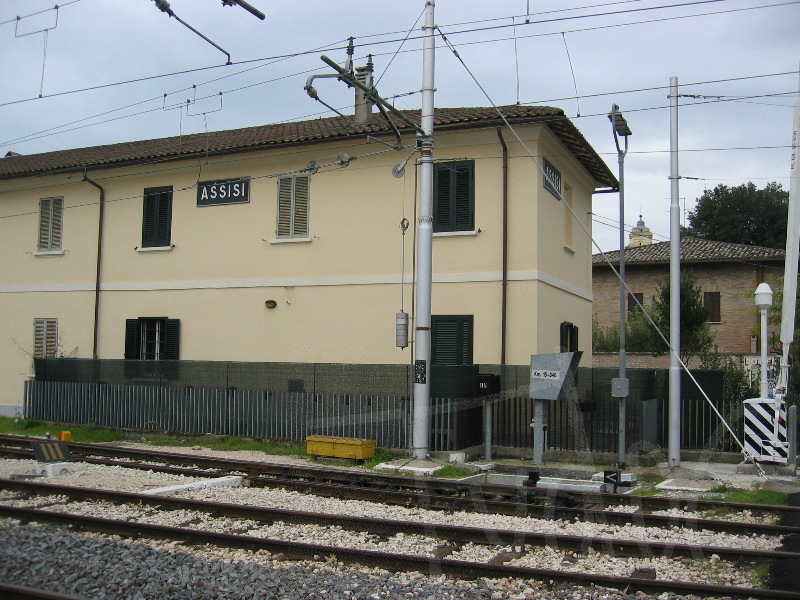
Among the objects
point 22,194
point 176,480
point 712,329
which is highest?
point 22,194

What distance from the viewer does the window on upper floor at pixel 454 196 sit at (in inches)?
707

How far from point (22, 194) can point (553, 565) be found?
21.6 m

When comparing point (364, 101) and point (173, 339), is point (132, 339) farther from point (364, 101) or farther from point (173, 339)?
point (364, 101)

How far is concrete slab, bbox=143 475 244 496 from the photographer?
38.5 feet

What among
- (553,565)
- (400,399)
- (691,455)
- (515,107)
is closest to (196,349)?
(400,399)

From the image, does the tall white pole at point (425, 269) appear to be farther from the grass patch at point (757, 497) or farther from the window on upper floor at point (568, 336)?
the window on upper floor at point (568, 336)

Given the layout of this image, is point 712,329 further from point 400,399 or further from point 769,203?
point 400,399

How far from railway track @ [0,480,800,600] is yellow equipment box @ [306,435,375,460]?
16.3 feet

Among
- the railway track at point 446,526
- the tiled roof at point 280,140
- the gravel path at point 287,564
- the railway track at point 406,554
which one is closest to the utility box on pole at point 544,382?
the railway track at point 446,526

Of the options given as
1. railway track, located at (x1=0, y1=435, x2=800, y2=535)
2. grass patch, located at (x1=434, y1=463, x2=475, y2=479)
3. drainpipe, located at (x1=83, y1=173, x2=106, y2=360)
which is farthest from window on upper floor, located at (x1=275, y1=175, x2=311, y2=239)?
grass patch, located at (x1=434, y1=463, x2=475, y2=479)

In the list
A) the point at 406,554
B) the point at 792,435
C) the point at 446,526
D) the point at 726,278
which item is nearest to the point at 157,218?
the point at 446,526

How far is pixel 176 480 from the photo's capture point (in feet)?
42.8

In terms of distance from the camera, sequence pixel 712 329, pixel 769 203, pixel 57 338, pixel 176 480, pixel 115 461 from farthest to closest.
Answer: pixel 769 203
pixel 712 329
pixel 57 338
pixel 115 461
pixel 176 480

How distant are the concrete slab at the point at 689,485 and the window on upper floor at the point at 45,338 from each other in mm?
17829
